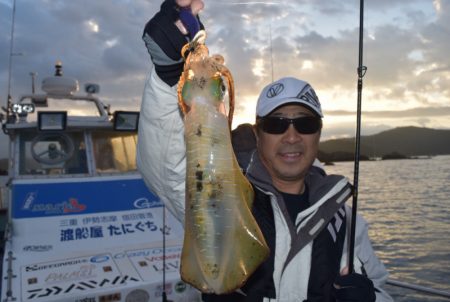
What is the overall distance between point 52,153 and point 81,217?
1323 mm

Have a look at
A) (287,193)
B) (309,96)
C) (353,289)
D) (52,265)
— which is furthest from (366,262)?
(52,265)

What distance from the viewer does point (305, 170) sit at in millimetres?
2617

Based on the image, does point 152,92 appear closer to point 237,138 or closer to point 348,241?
point 237,138

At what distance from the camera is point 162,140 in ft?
6.98

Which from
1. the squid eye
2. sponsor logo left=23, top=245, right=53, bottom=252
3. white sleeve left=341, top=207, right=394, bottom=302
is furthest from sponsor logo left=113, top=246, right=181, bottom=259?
the squid eye

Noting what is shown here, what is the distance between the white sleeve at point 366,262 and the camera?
102 inches

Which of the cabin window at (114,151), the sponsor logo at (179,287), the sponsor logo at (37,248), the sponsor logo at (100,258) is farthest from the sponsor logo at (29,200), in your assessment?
the sponsor logo at (179,287)

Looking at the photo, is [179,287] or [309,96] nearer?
[309,96]

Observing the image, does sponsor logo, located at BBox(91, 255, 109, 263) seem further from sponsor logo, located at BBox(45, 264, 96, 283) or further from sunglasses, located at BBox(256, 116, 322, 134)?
sunglasses, located at BBox(256, 116, 322, 134)

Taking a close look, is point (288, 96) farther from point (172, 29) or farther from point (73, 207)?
point (73, 207)

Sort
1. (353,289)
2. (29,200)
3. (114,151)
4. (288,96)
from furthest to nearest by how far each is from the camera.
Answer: (114,151) < (29,200) < (288,96) < (353,289)

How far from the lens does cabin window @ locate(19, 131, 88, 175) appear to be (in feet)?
22.5

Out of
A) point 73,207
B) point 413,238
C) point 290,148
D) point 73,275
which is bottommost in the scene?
point 413,238

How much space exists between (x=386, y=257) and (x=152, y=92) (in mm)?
14774
